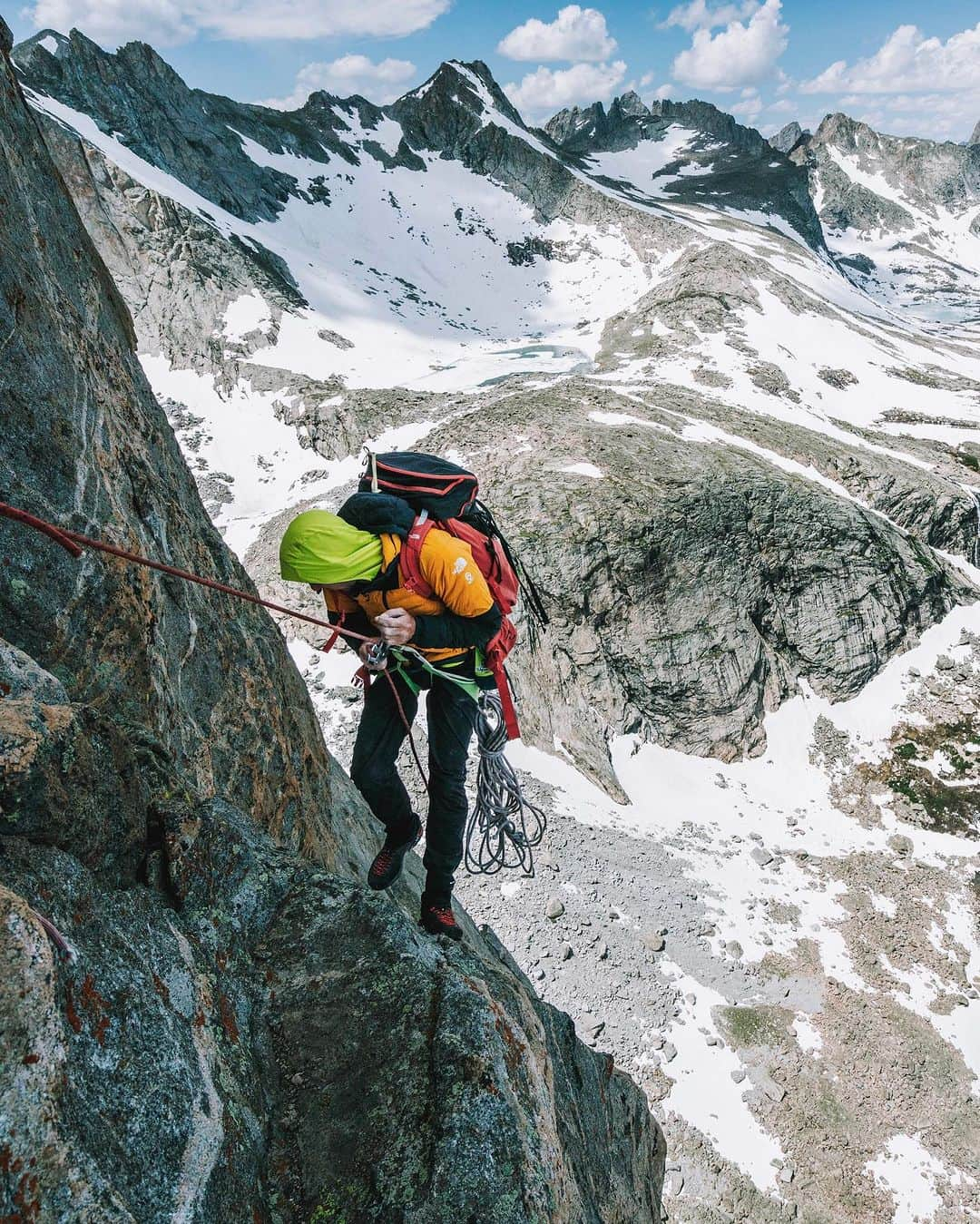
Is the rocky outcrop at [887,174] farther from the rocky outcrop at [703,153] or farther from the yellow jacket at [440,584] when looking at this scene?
the yellow jacket at [440,584]

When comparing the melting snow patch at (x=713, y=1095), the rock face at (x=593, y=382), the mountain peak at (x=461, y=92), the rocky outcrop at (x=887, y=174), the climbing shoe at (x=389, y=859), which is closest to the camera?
the climbing shoe at (x=389, y=859)

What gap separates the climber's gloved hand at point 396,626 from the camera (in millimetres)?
5309

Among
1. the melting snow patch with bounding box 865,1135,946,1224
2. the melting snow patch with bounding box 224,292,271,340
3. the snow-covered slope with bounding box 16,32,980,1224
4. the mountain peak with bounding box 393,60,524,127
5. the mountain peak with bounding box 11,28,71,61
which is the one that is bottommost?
the melting snow patch with bounding box 865,1135,946,1224

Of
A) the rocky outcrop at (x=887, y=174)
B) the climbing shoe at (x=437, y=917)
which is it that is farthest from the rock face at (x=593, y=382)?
the rocky outcrop at (x=887, y=174)

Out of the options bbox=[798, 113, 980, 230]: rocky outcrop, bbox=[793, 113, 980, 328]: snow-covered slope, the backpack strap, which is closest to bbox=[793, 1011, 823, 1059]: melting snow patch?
the backpack strap

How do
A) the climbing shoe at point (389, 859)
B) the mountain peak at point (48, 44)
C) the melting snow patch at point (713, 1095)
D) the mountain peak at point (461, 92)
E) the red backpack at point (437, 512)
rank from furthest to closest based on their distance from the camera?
the mountain peak at point (461, 92)
the mountain peak at point (48, 44)
the melting snow patch at point (713, 1095)
the climbing shoe at point (389, 859)
the red backpack at point (437, 512)

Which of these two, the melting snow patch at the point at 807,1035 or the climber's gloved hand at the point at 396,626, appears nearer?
the climber's gloved hand at the point at 396,626

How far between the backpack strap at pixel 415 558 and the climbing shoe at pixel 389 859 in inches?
95.9

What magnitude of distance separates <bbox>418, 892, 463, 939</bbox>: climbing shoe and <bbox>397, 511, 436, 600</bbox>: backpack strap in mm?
2818

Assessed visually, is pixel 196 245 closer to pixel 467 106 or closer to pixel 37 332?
pixel 37 332

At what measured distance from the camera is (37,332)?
5238 mm

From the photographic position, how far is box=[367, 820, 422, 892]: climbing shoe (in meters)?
6.44

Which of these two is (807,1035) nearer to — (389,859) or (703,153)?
(389,859)

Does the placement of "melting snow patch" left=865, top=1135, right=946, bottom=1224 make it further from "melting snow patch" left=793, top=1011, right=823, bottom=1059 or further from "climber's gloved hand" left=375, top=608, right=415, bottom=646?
"climber's gloved hand" left=375, top=608, right=415, bottom=646
